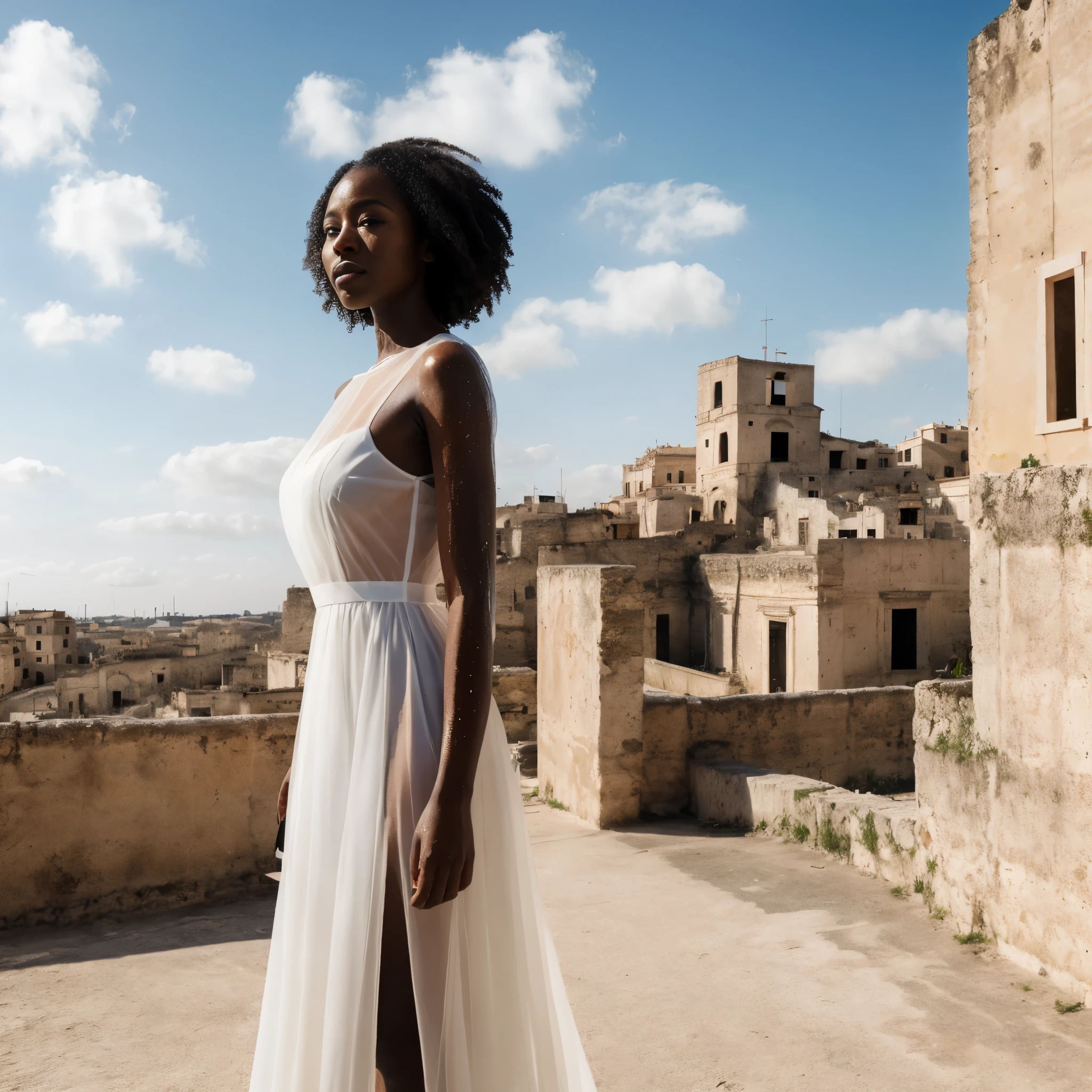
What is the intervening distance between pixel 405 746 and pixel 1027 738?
136 inches

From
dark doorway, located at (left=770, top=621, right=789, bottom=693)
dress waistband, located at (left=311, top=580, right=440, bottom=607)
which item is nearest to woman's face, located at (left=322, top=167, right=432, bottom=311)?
dress waistband, located at (left=311, top=580, right=440, bottom=607)

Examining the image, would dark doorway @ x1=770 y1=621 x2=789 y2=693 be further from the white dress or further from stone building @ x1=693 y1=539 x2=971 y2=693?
the white dress

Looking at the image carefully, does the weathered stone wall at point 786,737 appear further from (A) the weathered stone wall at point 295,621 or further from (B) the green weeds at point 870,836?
(A) the weathered stone wall at point 295,621

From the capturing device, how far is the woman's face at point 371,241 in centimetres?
165

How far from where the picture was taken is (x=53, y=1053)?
10.5ft

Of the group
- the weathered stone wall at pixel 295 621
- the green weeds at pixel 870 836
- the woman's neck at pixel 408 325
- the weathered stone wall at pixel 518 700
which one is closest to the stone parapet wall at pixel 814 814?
the green weeds at pixel 870 836

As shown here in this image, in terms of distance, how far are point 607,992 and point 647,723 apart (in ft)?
12.7

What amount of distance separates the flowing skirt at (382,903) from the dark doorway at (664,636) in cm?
2387

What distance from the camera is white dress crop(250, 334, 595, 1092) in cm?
141

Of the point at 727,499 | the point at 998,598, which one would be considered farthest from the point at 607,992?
the point at 727,499

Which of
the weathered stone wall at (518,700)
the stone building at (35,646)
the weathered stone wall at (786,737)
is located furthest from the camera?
the stone building at (35,646)

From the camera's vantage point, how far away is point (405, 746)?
1447 mm

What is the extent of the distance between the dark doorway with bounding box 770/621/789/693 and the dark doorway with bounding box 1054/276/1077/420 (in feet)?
51.0

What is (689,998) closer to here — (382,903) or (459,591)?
(382,903)
